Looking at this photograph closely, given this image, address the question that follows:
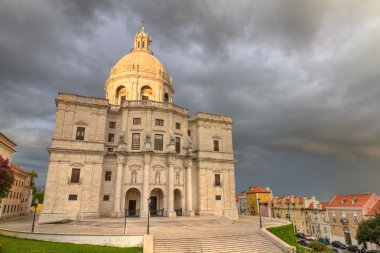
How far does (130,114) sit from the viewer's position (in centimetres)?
3988

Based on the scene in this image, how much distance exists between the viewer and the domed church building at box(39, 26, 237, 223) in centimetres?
3509

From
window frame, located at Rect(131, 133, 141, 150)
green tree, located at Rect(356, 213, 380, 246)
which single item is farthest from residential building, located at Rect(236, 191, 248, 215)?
window frame, located at Rect(131, 133, 141, 150)

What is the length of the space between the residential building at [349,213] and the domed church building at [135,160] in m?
25.4

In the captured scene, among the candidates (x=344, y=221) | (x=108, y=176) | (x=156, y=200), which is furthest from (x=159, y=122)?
(x=344, y=221)

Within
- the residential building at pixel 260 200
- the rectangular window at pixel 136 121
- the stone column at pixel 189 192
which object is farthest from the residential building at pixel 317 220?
the rectangular window at pixel 136 121

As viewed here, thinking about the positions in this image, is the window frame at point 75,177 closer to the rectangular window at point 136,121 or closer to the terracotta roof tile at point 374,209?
the rectangular window at point 136,121

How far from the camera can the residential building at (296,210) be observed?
211 feet

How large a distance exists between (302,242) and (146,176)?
31.8m

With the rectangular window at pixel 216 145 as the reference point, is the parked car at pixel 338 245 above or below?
below

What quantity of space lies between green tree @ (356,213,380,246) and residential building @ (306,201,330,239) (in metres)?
18.5

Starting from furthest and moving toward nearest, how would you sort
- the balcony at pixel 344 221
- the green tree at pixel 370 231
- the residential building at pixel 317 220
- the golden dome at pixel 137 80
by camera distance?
the residential building at pixel 317 220 < the balcony at pixel 344 221 < the golden dome at pixel 137 80 < the green tree at pixel 370 231

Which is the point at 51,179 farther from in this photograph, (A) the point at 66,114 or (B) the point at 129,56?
(B) the point at 129,56

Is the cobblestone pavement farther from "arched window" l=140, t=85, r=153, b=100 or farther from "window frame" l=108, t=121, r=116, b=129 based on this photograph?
"arched window" l=140, t=85, r=153, b=100

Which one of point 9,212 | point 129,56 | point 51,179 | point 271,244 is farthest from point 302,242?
point 9,212
